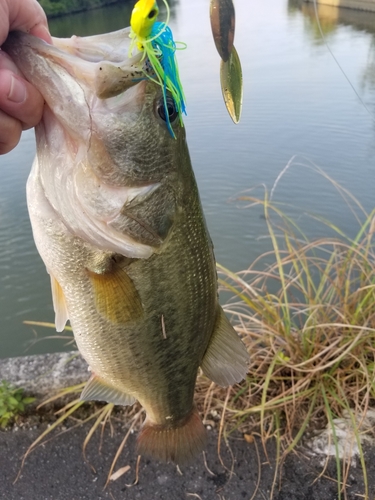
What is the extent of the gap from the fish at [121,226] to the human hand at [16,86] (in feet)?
0.10

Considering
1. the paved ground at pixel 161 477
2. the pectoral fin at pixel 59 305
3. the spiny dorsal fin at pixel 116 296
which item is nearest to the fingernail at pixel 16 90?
the spiny dorsal fin at pixel 116 296

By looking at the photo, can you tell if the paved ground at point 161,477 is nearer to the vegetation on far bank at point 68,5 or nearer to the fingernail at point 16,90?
the fingernail at point 16,90

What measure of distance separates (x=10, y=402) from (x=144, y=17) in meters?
2.49

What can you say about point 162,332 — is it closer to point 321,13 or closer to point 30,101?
point 30,101

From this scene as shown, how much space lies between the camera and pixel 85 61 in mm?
1193

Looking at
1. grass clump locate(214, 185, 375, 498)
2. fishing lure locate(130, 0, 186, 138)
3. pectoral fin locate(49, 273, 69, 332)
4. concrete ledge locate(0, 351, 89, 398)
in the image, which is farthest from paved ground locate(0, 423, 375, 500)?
fishing lure locate(130, 0, 186, 138)

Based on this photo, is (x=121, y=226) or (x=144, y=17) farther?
(x=121, y=226)

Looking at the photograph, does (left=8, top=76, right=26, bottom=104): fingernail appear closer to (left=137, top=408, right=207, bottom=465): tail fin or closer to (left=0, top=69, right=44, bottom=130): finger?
(left=0, top=69, right=44, bottom=130): finger

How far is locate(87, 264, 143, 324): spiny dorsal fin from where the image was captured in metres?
1.42

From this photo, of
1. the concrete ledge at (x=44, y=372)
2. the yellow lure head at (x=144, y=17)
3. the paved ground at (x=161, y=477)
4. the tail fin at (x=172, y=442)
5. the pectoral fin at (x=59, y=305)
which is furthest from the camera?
the concrete ledge at (x=44, y=372)

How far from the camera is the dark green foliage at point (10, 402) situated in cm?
283

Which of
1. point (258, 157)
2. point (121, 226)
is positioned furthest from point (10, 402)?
point (258, 157)

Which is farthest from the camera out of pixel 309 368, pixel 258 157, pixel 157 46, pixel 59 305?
pixel 258 157

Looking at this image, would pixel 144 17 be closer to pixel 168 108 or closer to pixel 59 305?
pixel 168 108
